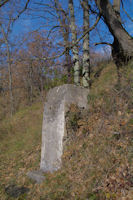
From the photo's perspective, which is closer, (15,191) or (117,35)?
(15,191)

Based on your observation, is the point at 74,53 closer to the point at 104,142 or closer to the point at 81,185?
the point at 104,142

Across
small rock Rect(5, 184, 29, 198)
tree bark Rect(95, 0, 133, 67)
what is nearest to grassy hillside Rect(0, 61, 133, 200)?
small rock Rect(5, 184, 29, 198)

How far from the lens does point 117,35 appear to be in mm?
5887

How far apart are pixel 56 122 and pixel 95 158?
4.96 ft

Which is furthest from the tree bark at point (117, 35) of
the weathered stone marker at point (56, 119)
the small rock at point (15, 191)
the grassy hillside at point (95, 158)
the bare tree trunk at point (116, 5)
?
the small rock at point (15, 191)

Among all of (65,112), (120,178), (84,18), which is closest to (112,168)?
(120,178)

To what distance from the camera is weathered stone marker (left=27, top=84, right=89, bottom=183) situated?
14.1 ft

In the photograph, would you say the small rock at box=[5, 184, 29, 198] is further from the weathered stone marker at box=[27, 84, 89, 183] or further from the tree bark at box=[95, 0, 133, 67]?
the tree bark at box=[95, 0, 133, 67]

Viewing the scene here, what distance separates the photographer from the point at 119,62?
6.15 meters

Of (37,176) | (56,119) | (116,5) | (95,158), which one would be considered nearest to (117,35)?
(116,5)

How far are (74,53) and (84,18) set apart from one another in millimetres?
1868

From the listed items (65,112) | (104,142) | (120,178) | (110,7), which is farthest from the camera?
(110,7)

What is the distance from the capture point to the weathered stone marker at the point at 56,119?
170 inches

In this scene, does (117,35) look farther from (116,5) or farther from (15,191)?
(15,191)
